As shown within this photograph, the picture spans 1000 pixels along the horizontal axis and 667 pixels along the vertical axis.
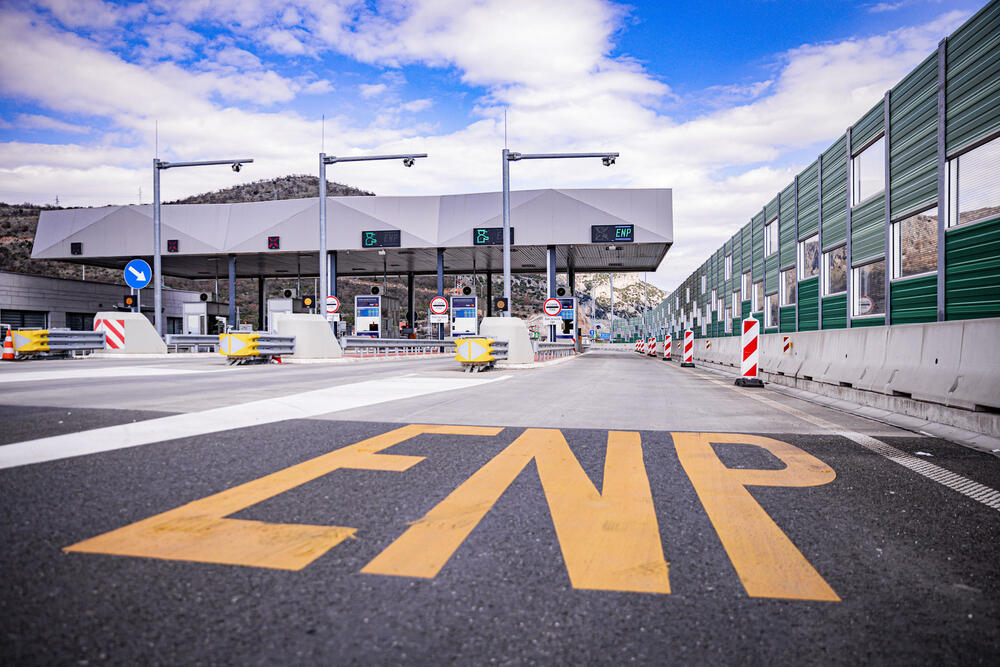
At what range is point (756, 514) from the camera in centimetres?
308

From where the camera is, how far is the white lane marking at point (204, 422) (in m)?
4.10

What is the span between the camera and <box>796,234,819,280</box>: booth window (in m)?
16.7

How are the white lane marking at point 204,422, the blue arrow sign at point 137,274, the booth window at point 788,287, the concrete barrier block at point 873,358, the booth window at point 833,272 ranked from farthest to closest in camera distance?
the blue arrow sign at point 137,274 → the booth window at point 788,287 → the booth window at point 833,272 → the concrete barrier block at point 873,358 → the white lane marking at point 204,422

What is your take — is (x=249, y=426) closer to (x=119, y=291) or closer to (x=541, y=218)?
(x=541, y=218)

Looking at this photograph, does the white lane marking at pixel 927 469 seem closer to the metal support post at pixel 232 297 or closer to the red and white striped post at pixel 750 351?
the red and white striped post at pixel 750 351

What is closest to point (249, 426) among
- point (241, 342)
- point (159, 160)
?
point (241, 342)

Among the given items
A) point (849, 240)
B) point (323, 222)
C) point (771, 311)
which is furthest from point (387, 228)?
point (849, 240)

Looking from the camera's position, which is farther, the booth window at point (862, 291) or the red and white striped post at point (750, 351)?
the booth window at point (862, 291)

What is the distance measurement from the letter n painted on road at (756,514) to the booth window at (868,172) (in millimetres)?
10014

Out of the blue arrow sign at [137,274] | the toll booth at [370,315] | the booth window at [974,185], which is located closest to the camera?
the booth window at [974,185]

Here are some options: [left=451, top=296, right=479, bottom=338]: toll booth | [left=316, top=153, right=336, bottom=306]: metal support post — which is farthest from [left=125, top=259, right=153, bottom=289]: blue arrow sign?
[left=451, top=296, right=479, bottom=338]: toll booth

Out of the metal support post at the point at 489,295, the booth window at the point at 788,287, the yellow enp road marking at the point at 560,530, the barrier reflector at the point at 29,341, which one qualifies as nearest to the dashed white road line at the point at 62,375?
the barrier reflector at the point at 29,341

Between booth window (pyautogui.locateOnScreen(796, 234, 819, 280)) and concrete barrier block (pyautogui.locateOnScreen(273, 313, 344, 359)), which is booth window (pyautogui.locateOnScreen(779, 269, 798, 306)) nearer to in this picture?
booth window (pyautogui.locateOnScreen(796, 234, 819, 280))

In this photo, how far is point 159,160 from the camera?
24.3 m
